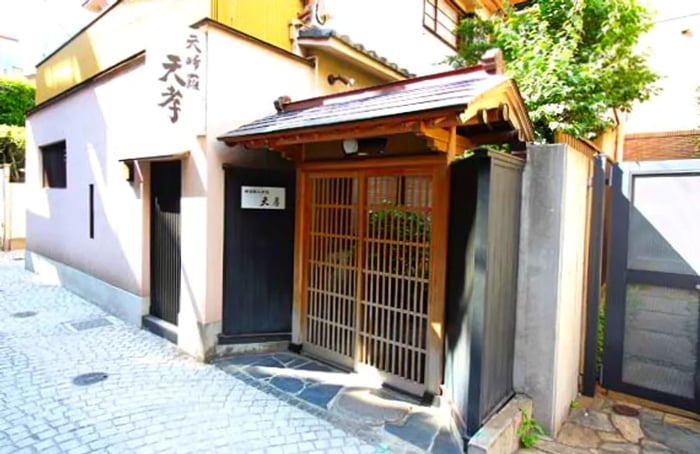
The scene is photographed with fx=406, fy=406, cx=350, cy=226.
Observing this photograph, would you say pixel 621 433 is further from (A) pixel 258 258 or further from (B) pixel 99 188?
(B) pixel 99 188

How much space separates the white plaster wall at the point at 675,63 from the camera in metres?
12.7

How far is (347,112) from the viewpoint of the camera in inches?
191

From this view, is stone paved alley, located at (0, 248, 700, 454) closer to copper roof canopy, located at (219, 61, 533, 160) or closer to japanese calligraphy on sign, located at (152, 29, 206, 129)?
copper roof canopy, located at (219, 61, 533, 160)

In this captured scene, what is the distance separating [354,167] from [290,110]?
1540 millimetres

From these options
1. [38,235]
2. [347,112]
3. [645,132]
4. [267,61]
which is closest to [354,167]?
[347,112]


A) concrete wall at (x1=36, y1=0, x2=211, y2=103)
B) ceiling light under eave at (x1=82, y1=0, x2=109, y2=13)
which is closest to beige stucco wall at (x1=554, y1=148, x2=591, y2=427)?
concrete wall at (x1=36, y1=0, x2=211, y2=103)

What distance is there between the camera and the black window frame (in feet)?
36.0

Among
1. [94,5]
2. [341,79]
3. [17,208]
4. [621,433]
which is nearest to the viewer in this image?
[621,433]

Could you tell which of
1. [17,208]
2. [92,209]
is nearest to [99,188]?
[92,209]

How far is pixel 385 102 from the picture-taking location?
467 centimetres

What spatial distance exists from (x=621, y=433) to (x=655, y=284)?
5.98 feet

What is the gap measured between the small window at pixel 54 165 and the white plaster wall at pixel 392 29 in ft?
26.2

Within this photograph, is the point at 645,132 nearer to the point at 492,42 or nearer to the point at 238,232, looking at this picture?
the point at 492,42

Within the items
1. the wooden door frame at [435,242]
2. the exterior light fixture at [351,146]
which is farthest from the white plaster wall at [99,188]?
the wooden door frame at [435,242]
